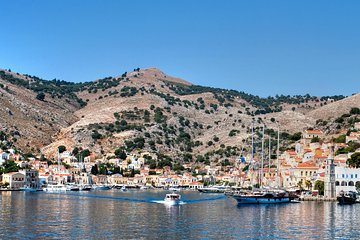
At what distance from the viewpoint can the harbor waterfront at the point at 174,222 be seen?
159 ft

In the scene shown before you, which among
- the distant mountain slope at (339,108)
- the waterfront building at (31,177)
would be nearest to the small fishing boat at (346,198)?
the waterfront building at (31,177)

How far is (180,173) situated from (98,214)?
335 ft

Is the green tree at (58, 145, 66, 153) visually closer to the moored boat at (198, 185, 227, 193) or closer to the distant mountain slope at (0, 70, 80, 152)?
the distant mountain slope at (0, 70, 80, 152)

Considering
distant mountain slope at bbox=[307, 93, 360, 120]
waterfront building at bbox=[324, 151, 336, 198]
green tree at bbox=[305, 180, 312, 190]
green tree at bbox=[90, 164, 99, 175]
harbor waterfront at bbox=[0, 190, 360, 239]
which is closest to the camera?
harbor waterfront at bbox=[0, 190, 360, 239]

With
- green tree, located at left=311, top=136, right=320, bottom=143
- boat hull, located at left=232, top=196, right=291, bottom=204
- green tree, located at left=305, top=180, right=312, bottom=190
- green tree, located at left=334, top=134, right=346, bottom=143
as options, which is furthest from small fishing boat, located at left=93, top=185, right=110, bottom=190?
boat hull, located at left=232, top=196, right=291, bottom=204

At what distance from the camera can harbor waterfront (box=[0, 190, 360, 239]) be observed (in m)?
48.4

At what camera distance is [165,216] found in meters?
63.4

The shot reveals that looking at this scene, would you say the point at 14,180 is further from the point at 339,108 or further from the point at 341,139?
the point at 339,108

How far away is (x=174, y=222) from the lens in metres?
57.5

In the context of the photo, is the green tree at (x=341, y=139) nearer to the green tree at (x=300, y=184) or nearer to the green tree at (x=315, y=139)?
the green tree at (x=315, y=139)

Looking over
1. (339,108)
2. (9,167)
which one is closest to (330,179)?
(9,167)

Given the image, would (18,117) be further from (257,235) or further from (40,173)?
(257,235)

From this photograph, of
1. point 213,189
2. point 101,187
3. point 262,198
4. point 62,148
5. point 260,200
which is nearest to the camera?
point 260,200

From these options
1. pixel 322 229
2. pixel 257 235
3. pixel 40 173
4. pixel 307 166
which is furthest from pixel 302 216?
pixel 40 173
